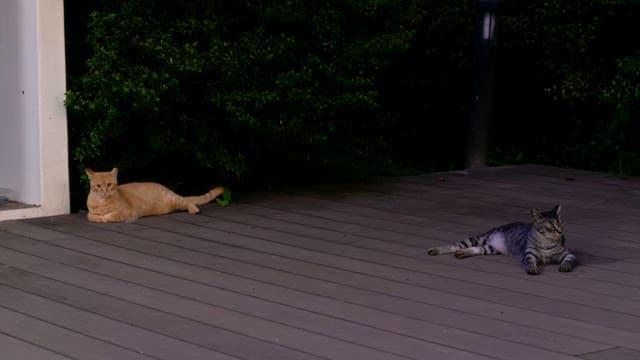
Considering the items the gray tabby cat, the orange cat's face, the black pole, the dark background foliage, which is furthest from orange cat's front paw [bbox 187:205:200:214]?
the black pole

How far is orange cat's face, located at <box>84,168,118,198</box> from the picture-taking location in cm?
608

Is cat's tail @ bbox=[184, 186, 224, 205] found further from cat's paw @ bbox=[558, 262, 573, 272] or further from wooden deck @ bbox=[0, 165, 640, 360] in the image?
cat's paw @ bbox=[558, 262, 573, 272]

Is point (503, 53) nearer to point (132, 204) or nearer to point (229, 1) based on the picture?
point (229, 1)

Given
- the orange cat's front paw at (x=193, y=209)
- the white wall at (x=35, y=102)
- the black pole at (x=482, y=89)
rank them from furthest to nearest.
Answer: the black pole at (x=482, y=89) → the orange cat's front paw at (x=193, y=209) → the white wall at (x=35, y=102)

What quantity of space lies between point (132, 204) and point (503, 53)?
4.39 metres

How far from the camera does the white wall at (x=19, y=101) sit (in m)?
6.33

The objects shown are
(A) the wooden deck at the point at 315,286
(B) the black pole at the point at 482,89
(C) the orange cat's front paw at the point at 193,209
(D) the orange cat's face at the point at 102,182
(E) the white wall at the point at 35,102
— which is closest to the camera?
(A) the wooden deck at the point at 315,286

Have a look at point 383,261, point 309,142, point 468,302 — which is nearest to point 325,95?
point 309,142

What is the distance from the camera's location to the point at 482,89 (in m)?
8.72

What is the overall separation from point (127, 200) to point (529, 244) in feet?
7.51

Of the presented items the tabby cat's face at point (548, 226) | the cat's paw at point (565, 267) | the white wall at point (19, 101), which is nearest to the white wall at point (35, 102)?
the white wall at point (19, 101)

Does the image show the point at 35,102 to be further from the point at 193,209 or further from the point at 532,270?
the point at 532,270

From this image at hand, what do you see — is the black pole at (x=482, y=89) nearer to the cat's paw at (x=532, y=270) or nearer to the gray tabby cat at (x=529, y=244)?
the gray tabby cat at (x=529, y=244)

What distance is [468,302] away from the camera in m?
4.58
